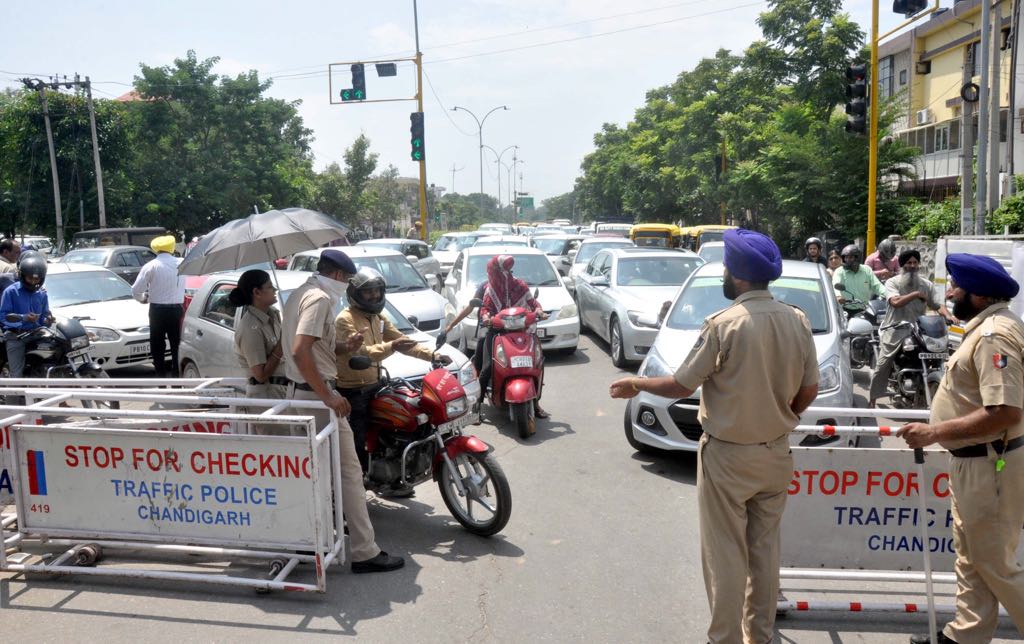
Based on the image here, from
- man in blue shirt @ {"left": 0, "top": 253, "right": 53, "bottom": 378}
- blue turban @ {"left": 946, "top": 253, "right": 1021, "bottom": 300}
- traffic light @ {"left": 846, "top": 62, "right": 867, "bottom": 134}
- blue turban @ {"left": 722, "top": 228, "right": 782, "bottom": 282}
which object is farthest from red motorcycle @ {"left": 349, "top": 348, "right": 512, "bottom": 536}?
traffic light @ {"left": 846, "top": 62, "right": 867, "bottom": 134}

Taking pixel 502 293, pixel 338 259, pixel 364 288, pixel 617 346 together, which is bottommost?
pixel 617 346

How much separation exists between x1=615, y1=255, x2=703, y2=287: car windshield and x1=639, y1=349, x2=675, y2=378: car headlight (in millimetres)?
5323

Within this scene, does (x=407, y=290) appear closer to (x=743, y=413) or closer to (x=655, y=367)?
(x=655, y=367)

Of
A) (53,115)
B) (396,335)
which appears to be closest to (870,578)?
(396,335)

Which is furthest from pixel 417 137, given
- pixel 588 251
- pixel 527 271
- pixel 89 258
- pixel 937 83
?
pixel 937 83

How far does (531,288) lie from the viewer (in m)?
13.0

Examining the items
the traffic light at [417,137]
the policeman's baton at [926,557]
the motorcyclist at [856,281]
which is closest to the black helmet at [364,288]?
the policeman's baton at [926,557]

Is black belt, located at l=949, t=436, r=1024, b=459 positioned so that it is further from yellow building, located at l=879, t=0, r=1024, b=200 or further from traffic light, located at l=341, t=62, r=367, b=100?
yellow building, located at l=879, t=0, r=1024, b=200

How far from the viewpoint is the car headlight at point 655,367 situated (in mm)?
7101

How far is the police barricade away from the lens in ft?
14.9

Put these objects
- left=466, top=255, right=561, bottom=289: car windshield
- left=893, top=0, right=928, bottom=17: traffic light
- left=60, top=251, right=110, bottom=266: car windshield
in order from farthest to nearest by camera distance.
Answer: left=60, top=251, right=110, bottom=266: car windshield → left=893, top=0, right=928, bottom=17: traffic light → left=466, top=255, right=561, bottom=289: car windshield

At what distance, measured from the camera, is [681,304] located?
27.5ft

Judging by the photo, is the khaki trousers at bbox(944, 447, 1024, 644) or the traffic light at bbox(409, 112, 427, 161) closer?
the khaki trousers at bbox(944, 447, 1024, 644)

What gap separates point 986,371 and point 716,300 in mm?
4987
